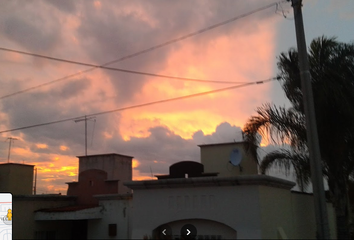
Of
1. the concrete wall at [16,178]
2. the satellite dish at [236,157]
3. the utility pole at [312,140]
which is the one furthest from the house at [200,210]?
the concrete wall at [16,178]

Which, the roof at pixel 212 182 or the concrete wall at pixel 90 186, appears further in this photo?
the concrete wall at pixel 90 186

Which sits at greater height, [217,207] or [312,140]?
[312,140]

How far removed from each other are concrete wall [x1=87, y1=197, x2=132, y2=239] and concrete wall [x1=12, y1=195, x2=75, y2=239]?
2.56 m

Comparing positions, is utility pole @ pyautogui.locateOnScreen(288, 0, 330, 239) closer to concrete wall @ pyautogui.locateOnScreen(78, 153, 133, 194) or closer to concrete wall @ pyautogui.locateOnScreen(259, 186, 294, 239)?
concrete wall @ pyautogui.locateOnScreen(259, 186, 294, 239)

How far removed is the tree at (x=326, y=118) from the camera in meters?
13.9

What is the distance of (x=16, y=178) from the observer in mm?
A: 23562

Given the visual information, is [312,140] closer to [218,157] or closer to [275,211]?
[275,211]

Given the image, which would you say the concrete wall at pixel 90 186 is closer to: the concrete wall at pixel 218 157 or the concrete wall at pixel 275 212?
the concrete wall at pixel 218 157

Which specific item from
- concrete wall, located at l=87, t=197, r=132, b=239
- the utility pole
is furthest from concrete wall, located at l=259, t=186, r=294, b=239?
concrete wall, located at l=87, t=197, r=132, b=239

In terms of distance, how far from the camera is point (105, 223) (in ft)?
58.7

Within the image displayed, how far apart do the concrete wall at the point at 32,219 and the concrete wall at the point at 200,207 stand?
831cm

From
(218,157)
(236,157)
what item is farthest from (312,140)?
(218,157)

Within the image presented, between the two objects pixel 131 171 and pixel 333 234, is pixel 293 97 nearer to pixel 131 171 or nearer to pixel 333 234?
pixel 333 234

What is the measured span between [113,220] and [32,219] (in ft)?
13.6
